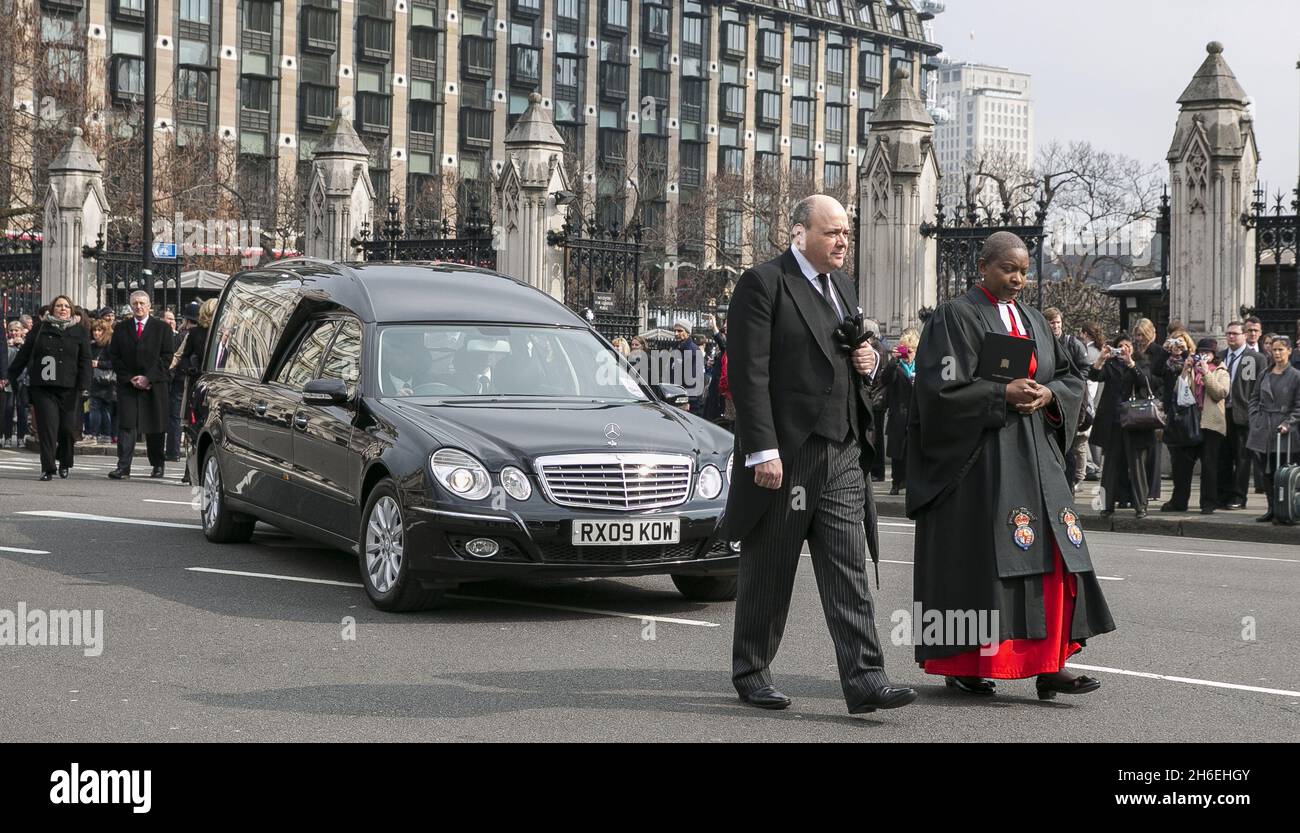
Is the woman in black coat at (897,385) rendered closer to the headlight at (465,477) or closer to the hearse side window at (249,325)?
the hearse side window at (249,325)

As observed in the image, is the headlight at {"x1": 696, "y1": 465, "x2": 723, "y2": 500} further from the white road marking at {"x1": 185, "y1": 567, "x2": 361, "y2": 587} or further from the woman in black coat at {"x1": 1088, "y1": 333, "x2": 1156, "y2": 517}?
the woman in black coat at {"x1": 1088, "y1": 333, "x2": 1156, "y2": 517}

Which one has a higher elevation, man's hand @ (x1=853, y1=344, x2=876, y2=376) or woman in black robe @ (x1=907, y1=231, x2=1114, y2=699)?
man's hand @ (x1=853, y1=344, x2=876, y2=376)

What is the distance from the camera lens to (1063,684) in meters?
7.20

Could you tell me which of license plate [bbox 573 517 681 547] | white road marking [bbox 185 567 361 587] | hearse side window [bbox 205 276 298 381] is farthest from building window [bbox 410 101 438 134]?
license plate [bbox 573 517 681 547]

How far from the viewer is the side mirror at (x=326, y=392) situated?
33.6ft

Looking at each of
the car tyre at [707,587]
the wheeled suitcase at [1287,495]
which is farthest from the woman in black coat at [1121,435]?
the car tyre at [707,587]

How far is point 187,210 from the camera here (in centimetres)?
5259

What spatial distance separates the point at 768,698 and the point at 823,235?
1859mm

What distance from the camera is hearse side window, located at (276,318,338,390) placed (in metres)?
11.2

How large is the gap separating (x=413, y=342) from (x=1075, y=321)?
28273 millimetres

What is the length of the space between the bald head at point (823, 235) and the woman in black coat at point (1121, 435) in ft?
33.5

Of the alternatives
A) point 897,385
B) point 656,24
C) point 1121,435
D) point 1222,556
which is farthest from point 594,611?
point 656,24

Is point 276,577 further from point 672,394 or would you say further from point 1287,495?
point 1287,495

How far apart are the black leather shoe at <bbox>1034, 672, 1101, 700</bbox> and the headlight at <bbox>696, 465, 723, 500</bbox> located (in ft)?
8.85
